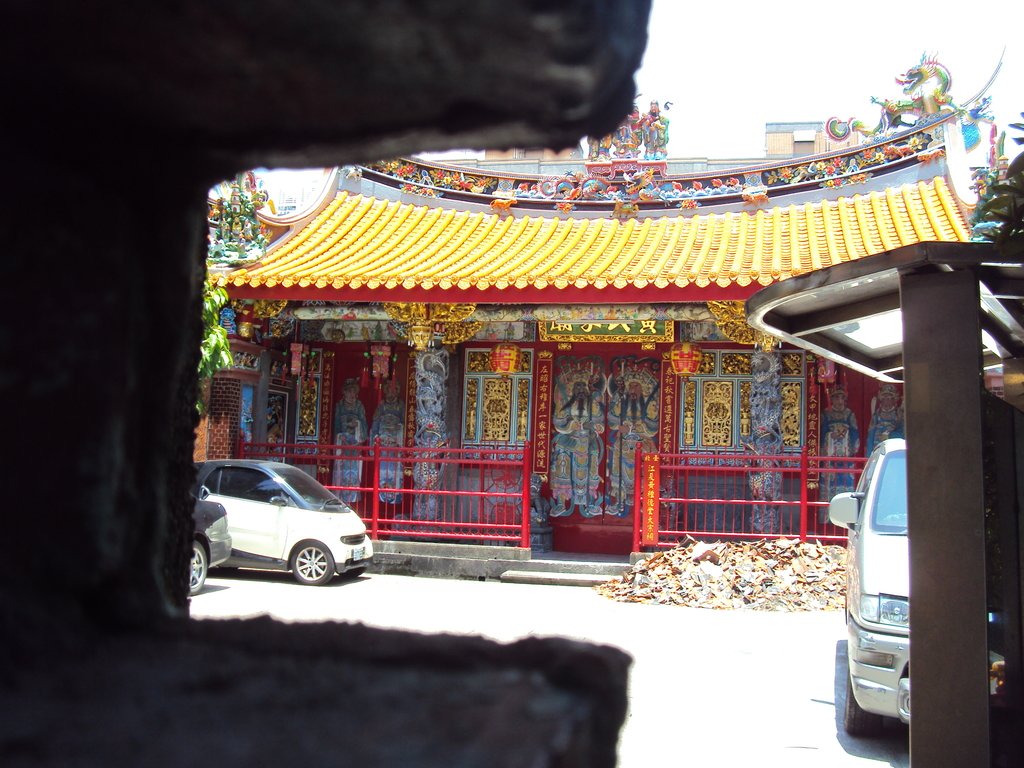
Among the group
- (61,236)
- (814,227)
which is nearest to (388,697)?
(61,236)

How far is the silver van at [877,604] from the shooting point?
15.5 ft

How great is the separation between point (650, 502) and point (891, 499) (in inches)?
208

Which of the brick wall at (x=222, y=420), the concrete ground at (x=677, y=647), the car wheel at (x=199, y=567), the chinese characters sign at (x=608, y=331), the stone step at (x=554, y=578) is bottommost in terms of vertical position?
the concrete ground at (x=677, y=647)

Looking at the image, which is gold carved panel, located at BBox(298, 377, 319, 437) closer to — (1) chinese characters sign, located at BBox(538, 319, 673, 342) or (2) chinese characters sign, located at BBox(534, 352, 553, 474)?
(2) chinese characters sign, located at BBox(534, 352, 553, 474)

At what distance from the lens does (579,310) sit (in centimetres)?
1157

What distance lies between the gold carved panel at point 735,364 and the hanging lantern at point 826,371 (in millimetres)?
876

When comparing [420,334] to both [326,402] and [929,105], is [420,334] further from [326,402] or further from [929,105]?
[929,105]

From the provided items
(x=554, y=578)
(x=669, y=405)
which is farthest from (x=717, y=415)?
(x=554, y=578)

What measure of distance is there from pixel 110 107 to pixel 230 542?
359 inches

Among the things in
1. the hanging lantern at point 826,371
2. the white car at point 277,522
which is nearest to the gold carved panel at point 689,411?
the hanging lantern at point 826,371

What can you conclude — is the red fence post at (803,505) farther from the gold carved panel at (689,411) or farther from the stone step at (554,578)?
the stone step at (554,578)

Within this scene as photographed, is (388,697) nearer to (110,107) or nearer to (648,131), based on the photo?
(110,107)

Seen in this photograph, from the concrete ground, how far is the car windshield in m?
0.90

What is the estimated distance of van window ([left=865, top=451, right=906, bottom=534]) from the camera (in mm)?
5379
